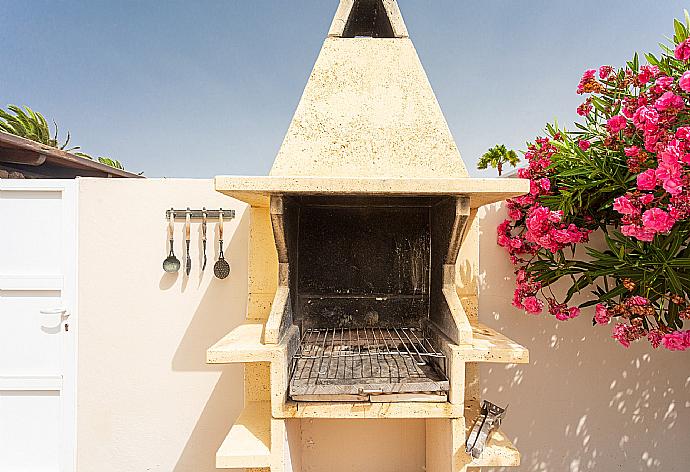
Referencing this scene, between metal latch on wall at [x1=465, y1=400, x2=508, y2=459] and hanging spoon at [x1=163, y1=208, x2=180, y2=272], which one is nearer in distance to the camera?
metal latch on wall at [x1=465, y1=400, x2=508, y2=459]

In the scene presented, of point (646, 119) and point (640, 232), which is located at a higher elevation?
point (646, 119)

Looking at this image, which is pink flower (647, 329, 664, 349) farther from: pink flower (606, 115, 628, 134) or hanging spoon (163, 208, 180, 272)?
hanging spoon (163, 208, 180, 272)

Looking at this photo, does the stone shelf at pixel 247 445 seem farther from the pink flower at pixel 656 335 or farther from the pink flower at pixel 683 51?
the pink flower at pixel 683 51

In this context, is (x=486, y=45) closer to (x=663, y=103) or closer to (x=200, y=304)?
(x=663, y=103)

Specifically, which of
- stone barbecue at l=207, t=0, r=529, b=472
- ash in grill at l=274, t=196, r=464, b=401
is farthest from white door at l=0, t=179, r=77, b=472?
ash in grill at l=274, t=196, r=464, b=401

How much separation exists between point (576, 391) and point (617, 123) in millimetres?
1469

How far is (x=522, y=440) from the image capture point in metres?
2.25

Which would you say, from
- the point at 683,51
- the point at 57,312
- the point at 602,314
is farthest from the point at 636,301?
the point at 57,312

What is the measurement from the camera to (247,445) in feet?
4.97

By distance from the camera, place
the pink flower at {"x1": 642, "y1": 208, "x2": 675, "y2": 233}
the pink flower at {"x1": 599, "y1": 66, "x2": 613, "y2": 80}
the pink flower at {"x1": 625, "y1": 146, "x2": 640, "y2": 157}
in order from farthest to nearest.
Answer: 1. the pink flower at {"x1": 599, "y1": 66, "x2": 613, "y2": 80}
2. the pink flower at {"x1": 625, "y1": 146, "x2": 640, "y2": 157}
3. the pink flower at {"x1": 642, "y1": 208, "x2": 675, "y2": 233}

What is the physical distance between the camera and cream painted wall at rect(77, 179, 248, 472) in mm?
2207

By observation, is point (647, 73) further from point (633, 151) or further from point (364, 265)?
point (364, 265)

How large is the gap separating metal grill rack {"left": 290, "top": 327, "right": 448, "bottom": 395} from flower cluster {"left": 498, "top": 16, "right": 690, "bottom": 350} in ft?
2.28

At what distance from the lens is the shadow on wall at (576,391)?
2252 mm
